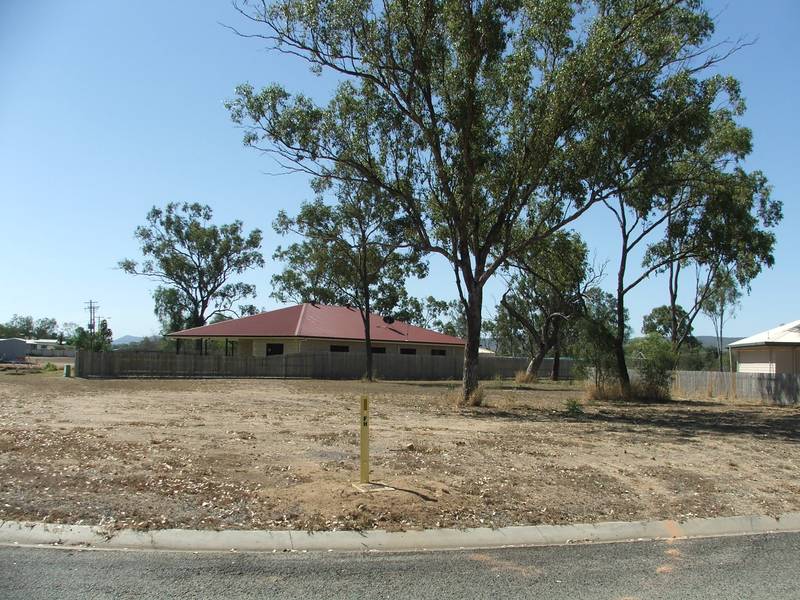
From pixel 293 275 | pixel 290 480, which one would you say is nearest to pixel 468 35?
pixel 290 480

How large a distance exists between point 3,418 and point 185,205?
51.7 meters

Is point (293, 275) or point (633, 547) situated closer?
point (633, 547)

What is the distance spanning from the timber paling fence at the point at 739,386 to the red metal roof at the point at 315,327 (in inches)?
947

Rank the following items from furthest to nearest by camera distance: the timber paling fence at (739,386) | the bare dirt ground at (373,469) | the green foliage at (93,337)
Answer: the green foliage at (93,337) → the timber paling fence at (739,386) → the bare dirt ground at (373,469)

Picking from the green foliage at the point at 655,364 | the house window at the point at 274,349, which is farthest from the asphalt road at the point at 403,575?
the house window at the point at 274,349

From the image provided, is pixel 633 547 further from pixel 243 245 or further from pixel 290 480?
pixel 243 245

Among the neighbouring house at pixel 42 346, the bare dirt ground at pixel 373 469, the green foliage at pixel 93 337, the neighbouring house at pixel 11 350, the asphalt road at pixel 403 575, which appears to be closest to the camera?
the asphalt road at pixel 403 575

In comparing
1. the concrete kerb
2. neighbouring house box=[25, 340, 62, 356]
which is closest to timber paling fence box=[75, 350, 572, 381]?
the concrete kerb

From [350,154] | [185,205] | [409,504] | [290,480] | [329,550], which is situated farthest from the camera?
[185,205]

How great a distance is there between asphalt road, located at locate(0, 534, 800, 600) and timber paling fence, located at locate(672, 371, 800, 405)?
25.0 metres

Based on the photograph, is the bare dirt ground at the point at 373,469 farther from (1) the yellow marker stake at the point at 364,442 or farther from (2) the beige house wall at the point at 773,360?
(2) the beige house wall at the point at 773,360

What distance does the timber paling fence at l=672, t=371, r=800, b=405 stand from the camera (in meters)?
28.2

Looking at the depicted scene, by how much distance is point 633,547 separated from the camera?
270 inches

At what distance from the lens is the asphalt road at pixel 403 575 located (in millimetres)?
5289
